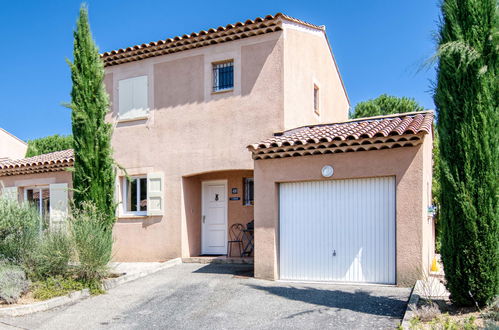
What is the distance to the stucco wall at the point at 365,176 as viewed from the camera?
8.68m

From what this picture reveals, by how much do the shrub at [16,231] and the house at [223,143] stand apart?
98.7 inches

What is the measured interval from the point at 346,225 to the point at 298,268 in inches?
56.5

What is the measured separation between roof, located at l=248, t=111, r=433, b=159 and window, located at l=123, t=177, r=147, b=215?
4.74 meters

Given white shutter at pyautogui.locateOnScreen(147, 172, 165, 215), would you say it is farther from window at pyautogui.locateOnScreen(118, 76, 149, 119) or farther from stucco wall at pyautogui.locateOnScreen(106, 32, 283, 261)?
window at pyautogui.locateOnScreen(118, 76, 149, 119)

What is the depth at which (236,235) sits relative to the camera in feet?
42.5

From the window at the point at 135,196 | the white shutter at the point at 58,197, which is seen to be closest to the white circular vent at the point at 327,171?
the window at the point at 135,196

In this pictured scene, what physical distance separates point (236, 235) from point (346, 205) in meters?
4.42

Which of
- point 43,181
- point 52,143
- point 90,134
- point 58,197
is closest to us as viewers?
point 90,134

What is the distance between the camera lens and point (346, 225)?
9398 mm

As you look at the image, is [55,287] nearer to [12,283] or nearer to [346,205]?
[12,283]

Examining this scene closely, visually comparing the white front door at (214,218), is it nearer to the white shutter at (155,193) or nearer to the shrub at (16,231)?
the white shutter at (155,193)

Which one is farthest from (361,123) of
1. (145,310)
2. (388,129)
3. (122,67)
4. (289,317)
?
(122,67)

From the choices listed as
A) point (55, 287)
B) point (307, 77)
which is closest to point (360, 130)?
point (307, 77)

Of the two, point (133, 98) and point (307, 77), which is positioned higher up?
point (307, 77)
